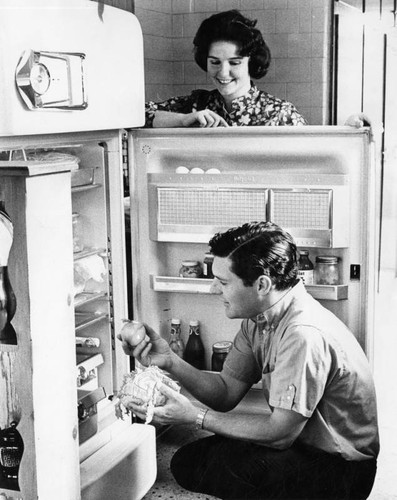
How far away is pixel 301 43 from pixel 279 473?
2.67 m

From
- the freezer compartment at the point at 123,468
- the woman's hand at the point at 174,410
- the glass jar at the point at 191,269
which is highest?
the glass jar at the point at 191,269

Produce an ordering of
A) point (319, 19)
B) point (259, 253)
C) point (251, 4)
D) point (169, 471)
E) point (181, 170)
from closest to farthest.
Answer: point (259, 253) < point (181, 170) < point (169, 471) < point (319, 19) < point (251, 4)

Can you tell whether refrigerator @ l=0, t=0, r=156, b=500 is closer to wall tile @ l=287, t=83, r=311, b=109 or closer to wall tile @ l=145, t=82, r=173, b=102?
wall tile @ l=145, t=82, r=173, b=102

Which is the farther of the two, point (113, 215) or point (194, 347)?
point (194, 347)

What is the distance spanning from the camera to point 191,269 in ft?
11.3

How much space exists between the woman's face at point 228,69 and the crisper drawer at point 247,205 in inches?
30.6

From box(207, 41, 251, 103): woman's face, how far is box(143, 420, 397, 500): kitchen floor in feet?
5.48

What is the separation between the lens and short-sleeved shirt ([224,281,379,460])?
8.08 feet

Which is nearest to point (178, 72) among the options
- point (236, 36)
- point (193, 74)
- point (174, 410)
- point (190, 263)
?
point (193, 74)

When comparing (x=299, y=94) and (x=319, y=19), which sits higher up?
(x=319, y=19)

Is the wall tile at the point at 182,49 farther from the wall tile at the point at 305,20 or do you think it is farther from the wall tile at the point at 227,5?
the wall tile at the point at 305,20

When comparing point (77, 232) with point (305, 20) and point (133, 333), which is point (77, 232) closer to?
point (133, 333)

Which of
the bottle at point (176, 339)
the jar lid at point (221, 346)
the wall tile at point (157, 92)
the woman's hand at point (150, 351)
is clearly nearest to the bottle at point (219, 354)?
the jar lid at point (221, 346)

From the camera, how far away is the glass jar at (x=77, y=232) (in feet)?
10.2
